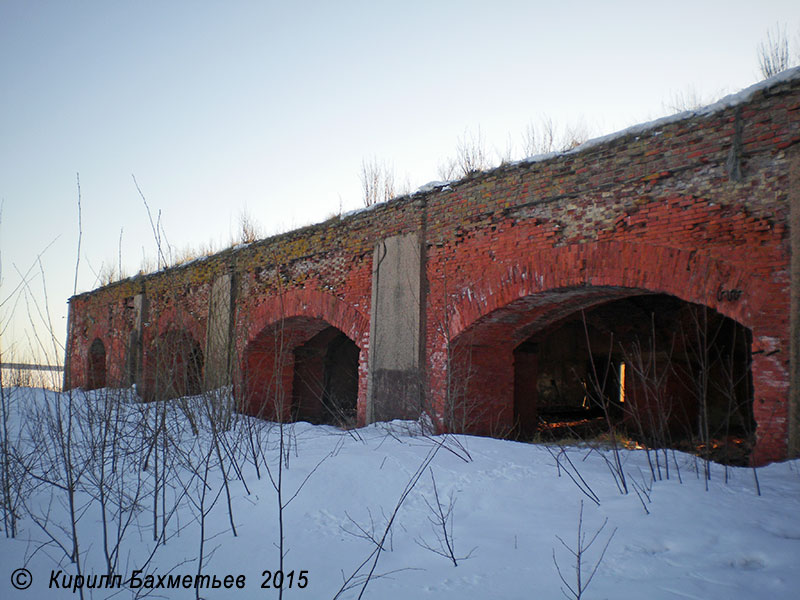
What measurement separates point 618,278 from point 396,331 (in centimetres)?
266


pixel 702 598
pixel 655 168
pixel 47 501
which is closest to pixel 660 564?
pixel 702 598

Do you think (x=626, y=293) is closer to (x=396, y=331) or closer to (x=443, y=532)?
(x=396, y=331)

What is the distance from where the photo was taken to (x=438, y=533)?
105 inches

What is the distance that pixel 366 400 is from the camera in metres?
6.39

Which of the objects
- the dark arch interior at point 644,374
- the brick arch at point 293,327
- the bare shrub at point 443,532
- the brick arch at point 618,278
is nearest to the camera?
the bare shrub at point 443,532

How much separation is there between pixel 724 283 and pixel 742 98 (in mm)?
1413

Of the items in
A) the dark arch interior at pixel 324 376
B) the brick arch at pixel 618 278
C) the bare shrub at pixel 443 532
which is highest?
the brick arch at pixel 618 278

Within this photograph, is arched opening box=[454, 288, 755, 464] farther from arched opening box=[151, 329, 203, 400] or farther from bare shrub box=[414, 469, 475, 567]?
arched opening box=[151, 329, 203, 400]

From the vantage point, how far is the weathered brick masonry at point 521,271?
3.62 metres

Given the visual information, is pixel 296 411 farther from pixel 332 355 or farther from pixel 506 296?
pixel 506 296

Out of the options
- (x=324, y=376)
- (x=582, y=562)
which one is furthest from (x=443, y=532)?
(x=324, y=376)

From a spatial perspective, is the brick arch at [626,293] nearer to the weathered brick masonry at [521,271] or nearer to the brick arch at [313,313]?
the weathered brick masonry at [521,271]

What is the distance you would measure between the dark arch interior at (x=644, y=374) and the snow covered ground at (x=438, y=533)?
3049mm

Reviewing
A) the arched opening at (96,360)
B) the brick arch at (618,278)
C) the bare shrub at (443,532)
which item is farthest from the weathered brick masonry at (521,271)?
the arched opening at (96,360)
